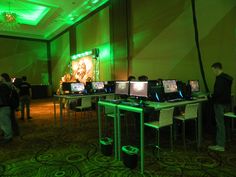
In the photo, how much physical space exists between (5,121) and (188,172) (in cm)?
386

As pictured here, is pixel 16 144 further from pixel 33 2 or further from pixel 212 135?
pixel 33 2

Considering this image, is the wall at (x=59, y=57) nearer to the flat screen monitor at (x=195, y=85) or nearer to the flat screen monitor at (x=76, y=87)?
the flat screen monitor at (x=76, y=87)

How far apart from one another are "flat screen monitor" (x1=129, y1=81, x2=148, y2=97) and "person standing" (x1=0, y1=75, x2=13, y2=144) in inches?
107

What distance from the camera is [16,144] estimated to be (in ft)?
13.6

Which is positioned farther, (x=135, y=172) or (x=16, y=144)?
(x=16, y=144)

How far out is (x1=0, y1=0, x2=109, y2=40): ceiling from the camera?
8.59 metres

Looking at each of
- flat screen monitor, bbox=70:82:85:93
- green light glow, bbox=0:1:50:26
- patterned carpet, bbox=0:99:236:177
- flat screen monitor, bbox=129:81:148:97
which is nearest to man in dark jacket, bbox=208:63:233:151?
patterned carpet, bbox=0:99:236:177

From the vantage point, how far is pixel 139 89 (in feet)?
13.1

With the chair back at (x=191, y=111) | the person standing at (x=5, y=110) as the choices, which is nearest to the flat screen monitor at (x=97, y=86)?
the person standing at (x=5, y=110)

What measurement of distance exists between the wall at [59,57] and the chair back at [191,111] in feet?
32.3

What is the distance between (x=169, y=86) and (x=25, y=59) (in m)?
12.4

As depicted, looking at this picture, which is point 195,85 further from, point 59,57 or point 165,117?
point 59,57

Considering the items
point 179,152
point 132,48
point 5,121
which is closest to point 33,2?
point 132,48

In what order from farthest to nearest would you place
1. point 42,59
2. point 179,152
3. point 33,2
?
point 42,59, point 33,2, point 179,152
